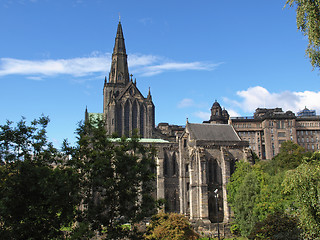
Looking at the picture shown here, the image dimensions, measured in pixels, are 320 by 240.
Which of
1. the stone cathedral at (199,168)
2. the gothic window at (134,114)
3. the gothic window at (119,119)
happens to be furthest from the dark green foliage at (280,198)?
the gothic window at (119,119)

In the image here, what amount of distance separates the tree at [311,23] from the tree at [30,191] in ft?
51.0

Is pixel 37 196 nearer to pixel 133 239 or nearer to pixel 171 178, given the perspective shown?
pixel 133 239

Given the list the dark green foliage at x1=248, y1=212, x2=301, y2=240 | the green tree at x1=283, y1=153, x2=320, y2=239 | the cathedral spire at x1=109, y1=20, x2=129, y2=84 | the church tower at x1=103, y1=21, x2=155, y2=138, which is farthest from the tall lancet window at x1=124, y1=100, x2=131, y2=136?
the green tree at x1=283, y1=153, x2=320, y2=239

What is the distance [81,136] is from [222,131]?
156 feet

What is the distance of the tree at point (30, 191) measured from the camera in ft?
62.2

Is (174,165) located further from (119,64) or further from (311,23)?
(311,23)

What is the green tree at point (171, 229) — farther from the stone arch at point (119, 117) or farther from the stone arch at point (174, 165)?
the stone arch at point (119, 117)

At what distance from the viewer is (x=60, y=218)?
20.4 meters

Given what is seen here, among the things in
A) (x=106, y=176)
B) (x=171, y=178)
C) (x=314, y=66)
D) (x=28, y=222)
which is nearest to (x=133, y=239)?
(x=106, y=176)

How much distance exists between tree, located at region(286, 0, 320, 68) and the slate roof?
1786 inches

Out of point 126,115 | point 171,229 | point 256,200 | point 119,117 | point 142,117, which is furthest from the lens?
point 142,117

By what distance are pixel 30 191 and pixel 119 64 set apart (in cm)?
7862

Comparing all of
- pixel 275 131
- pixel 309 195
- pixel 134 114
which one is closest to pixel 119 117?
pixel 134 114

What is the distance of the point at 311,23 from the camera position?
57.9 ft
